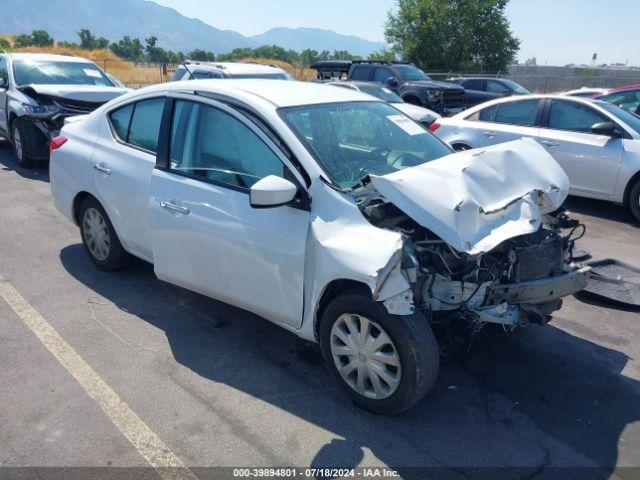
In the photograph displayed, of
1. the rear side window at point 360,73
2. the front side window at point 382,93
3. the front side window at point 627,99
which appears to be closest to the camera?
the front side window at point 627,99

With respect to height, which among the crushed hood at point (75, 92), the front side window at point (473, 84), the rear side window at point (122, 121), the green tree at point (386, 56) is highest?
the green tree at point (386, 56)

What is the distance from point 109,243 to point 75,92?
540 centimetres

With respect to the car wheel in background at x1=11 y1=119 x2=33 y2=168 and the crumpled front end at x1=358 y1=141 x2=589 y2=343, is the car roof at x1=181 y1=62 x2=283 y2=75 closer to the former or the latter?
the car wheel in background at x1=11 y1=119 x2=33 y2=168

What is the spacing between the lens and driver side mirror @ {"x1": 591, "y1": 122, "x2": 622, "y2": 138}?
7273 millimetres

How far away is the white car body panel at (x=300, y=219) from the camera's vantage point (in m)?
3.05

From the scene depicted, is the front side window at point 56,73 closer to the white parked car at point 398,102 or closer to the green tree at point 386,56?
the white parked car at point 398,102

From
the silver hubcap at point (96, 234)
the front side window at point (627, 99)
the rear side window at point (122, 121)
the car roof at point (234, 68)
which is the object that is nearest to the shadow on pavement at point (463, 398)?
the silver hubcap at point (96, 234)

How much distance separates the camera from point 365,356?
319 centimetres

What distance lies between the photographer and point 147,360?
3.81 metres

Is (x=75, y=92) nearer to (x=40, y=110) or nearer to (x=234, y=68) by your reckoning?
(x=40, y=110)

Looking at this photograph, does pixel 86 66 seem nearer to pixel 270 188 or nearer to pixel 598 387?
pixel 270 188

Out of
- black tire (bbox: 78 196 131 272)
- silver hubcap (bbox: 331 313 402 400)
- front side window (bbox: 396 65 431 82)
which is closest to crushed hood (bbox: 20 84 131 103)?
black tire (bbox: 78 196 131 272)

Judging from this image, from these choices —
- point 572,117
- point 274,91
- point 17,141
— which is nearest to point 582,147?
point 572,117

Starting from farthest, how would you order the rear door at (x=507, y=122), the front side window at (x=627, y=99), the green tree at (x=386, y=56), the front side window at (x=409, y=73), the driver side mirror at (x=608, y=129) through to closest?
the green tree at (x=386, y=56) → the front side window at (x=409, y=73) → the front side window at (x=627, y=99) → the rear door at (x=507, y=122) → the driver side mirror at (x=608, y=129)
